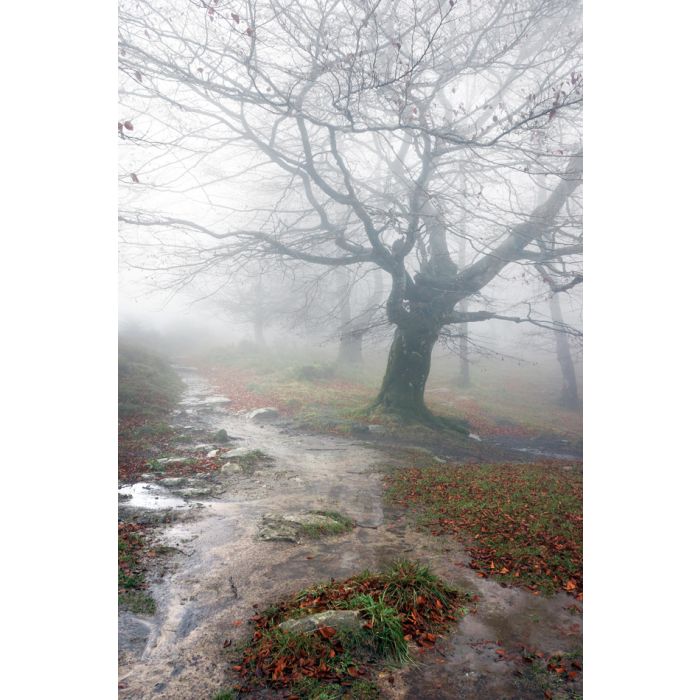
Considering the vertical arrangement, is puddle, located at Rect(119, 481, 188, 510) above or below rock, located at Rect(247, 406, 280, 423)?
below

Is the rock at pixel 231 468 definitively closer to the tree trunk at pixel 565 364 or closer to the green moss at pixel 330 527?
the green moss at pixel 330 527

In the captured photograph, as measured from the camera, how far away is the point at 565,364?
4145 millimetres

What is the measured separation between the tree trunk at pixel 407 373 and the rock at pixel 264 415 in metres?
0.91

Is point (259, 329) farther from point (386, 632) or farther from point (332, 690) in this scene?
point (332, 690)

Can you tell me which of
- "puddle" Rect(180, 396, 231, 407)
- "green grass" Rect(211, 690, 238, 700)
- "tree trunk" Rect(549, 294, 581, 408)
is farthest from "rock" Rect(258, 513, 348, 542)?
"tree trunk" Rect(549, 294, 581, 408)

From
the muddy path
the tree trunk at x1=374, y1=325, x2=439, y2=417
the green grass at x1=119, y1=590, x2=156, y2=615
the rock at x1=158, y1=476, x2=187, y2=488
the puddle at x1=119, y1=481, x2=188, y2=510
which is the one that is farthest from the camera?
the tree trunk at x1=374, y1=325, x2=439, y2=417

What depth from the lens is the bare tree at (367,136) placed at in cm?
313

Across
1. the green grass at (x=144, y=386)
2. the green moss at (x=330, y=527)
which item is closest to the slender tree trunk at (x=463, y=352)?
the green moss at (x=330, y=527)

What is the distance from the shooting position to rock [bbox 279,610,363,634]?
1.75m

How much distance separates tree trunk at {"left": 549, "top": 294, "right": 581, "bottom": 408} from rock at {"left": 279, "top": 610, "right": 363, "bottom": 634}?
2.93 m

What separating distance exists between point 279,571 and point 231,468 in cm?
98

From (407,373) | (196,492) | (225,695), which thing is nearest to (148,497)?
(196,492)

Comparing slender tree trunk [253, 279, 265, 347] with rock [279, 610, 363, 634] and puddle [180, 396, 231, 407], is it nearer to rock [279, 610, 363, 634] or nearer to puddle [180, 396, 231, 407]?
puddle [180, 396, 231, 407]
